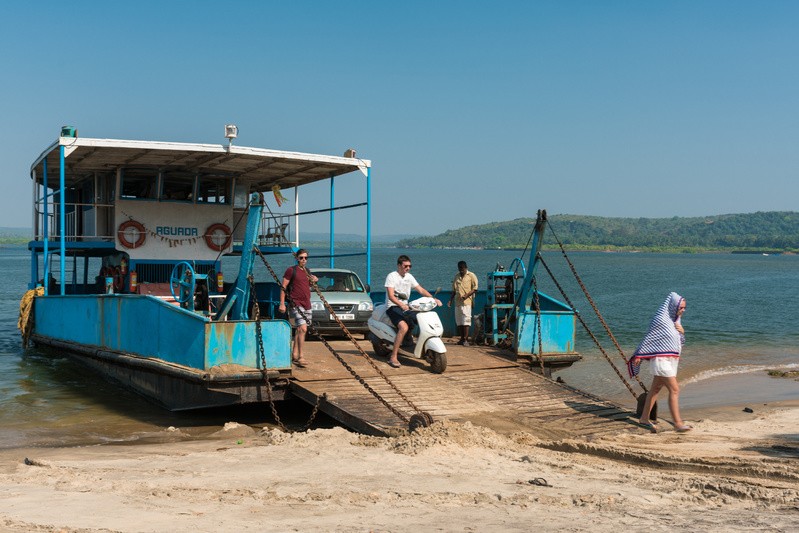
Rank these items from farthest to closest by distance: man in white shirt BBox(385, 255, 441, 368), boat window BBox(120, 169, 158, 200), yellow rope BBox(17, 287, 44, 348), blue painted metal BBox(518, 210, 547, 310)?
yellow rope BBox(17, 287, 44, 348) < boat window BBox(120, 169, 158, 200) < blue painted metal BBox(518, 210, 547, 310) < man in white shirt BBox(385, 255, 441, 368)

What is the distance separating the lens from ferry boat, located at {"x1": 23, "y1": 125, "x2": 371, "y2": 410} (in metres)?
10.1

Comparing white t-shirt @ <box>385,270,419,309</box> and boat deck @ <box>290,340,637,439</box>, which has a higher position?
white t-shirt @ <box>385,270,419,309</box>

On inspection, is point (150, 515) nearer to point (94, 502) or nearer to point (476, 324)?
point (94, 502)

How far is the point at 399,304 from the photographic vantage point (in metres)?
11.3

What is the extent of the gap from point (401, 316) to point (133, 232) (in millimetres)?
7980

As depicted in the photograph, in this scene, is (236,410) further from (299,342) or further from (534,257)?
(534,257)

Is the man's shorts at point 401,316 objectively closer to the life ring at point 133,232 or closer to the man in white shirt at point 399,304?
the man in white shirt at point 399,304

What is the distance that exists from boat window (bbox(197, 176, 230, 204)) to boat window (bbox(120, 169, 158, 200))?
1.02m

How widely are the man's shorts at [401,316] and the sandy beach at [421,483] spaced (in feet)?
8.64

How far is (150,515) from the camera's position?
5.90 meters

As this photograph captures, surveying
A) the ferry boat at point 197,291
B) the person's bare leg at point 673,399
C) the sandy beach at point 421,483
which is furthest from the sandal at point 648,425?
the ferry boat at point 197,291

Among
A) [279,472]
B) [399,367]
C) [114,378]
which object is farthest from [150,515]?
[114,378]

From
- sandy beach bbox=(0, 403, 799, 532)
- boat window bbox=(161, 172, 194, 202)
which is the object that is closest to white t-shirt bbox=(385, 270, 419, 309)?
sandy beach bbox=(0, 403, 799, 532)

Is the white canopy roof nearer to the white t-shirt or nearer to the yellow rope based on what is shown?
the yellow rope
